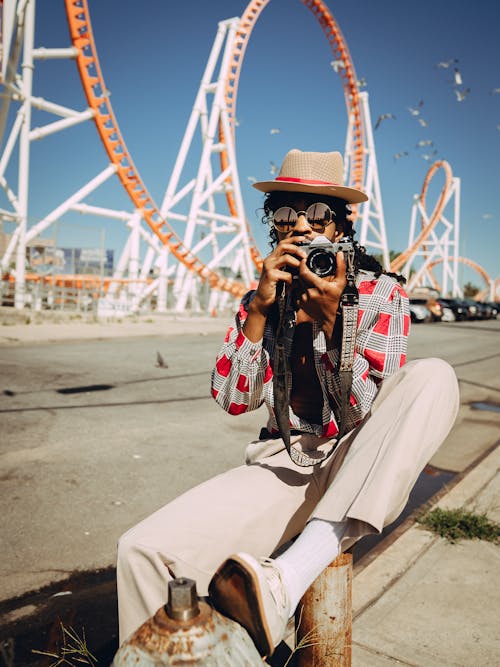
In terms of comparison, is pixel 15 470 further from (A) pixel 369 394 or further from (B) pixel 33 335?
(B) pixel 33 335

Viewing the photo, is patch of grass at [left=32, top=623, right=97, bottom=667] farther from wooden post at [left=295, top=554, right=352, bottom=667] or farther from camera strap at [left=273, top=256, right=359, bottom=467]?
camera strap at [left=273, top=256, right=359, bottom=467]

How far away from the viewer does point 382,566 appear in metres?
2.54

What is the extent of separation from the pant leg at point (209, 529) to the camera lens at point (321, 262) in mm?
597

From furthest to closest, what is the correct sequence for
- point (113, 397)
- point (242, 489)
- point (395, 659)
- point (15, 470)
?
point (113, 397) < point (15, 470) < point (395, 659) < point (242, 489)

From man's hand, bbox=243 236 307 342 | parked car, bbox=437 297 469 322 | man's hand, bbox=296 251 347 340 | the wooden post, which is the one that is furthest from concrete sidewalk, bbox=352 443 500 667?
parked car, bbox=437 297 469 322

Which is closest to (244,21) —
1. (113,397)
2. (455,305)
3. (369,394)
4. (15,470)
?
(455,305)

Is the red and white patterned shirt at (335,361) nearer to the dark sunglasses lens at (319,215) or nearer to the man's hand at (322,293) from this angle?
the man's hand at (322,293)

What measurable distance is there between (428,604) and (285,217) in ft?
4.97

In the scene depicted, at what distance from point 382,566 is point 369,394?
1.08 meters

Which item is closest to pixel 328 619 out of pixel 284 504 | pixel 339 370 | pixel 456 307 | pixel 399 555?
pixel 284 504

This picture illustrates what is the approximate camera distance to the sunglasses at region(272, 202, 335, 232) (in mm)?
2090

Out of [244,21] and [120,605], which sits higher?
[244,21]

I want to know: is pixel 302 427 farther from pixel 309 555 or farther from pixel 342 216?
pixel 342 216

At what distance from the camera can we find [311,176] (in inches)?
84.4
